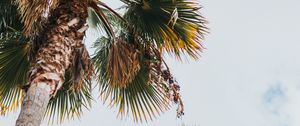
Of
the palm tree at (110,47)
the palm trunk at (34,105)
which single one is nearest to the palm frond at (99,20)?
the palm tree at (110,47)

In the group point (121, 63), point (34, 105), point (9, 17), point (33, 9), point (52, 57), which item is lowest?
point (34, 105)

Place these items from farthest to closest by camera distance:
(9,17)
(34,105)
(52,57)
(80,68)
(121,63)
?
1. (9,17)
2. (121,63)
3. (80,68)
4. (52,57)
5. (34,105)

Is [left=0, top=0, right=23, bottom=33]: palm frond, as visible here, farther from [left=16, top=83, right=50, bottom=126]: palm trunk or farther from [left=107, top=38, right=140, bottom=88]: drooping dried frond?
[left=16, top=83, right=50, bottom=126]: palm trunk

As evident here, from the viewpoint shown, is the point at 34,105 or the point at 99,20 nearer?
the point at 34,105

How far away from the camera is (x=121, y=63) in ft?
22.6

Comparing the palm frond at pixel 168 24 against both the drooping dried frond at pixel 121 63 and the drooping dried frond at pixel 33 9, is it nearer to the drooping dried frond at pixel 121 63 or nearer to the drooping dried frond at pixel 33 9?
the drooping dried frond at pixel 121 63

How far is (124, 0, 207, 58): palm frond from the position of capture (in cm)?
712

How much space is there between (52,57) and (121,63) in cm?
152

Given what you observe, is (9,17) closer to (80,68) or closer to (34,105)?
(80,68)

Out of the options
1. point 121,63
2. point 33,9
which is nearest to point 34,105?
point 33,9

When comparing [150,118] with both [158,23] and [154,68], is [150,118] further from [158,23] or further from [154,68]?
[158,23]

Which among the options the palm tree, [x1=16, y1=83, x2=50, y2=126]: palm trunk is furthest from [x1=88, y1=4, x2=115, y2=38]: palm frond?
[x1=16, y1=83, x2=50, y2=126]: palm trunk

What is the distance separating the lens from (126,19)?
746 cm

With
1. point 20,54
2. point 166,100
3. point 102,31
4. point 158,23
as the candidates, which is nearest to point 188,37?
point 158,23
